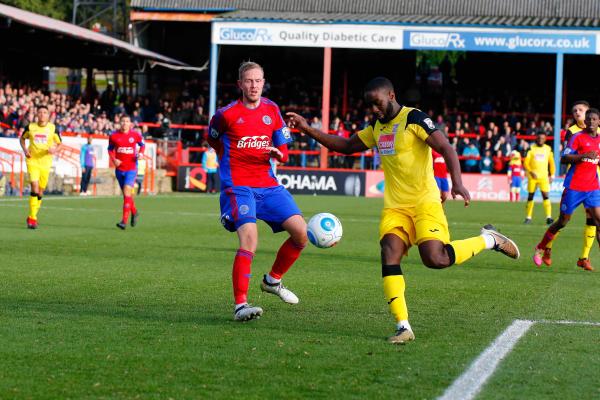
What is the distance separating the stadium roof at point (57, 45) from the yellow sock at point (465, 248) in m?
26.7

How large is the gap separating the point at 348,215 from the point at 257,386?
66.3 ft

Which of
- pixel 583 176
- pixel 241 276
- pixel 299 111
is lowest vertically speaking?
pixel 241 276

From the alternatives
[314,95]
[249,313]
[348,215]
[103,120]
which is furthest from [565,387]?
[314,95]

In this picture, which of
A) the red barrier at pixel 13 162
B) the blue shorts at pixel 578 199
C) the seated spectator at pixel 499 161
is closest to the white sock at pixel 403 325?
the blue shorts at pixel 578 199

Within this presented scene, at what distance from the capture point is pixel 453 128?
44219mm

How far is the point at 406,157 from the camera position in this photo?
27.5 feet

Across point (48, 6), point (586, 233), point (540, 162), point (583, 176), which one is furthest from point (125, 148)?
point (48, 6)

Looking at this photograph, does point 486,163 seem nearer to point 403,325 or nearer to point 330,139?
point 330,139

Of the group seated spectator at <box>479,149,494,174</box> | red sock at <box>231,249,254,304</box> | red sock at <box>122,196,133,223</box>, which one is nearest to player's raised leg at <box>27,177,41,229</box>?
red sock at <box>122,196,133,223</box>

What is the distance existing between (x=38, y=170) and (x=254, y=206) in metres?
11.8

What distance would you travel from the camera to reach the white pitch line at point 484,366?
608cm

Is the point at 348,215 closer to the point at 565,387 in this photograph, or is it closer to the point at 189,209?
the point at 189,209

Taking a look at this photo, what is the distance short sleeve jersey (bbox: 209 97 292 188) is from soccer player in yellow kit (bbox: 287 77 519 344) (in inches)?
41.3

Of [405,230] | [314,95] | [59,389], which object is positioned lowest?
[59,389]
